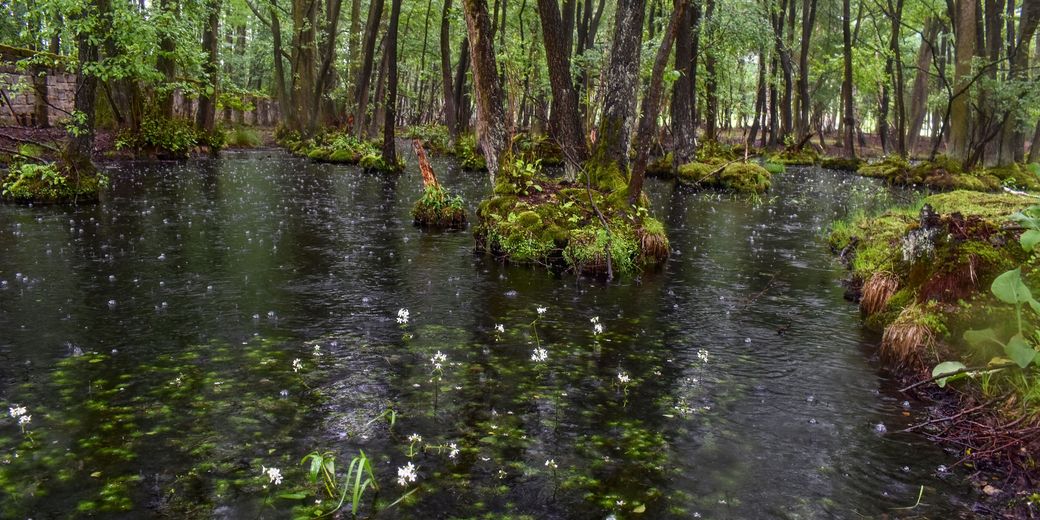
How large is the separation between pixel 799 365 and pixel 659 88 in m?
7.00

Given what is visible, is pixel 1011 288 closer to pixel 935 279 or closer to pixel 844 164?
pixel 935 279

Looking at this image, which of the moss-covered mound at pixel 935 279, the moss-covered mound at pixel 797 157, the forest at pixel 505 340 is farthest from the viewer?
the moss-covered mound at pixel 797 157

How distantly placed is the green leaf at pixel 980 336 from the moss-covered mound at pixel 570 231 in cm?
608

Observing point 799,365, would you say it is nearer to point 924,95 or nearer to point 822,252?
point 822,252

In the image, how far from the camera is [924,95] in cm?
4581

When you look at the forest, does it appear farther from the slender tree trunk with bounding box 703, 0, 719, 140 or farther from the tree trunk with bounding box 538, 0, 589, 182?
the slender tree trunk with bounding box 703, 0, 719, 140

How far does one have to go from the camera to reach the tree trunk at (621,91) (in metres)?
15.0

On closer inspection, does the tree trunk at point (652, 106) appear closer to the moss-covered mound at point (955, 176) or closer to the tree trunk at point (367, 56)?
the moss-covered mound at point (955, 176)

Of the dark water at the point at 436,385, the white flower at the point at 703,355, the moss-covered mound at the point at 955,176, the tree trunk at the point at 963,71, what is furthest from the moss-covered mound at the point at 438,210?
the tree trunk at the point at 963,71

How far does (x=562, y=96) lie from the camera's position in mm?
16297

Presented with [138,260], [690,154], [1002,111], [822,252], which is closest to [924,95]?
[1002,111]

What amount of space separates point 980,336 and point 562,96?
36.8ft

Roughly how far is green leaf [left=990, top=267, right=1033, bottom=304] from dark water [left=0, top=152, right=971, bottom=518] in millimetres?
1446

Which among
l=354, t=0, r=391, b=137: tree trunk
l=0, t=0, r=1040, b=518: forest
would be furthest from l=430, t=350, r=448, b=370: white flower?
l=354, t=0, r=391, b=137: tree trunk
